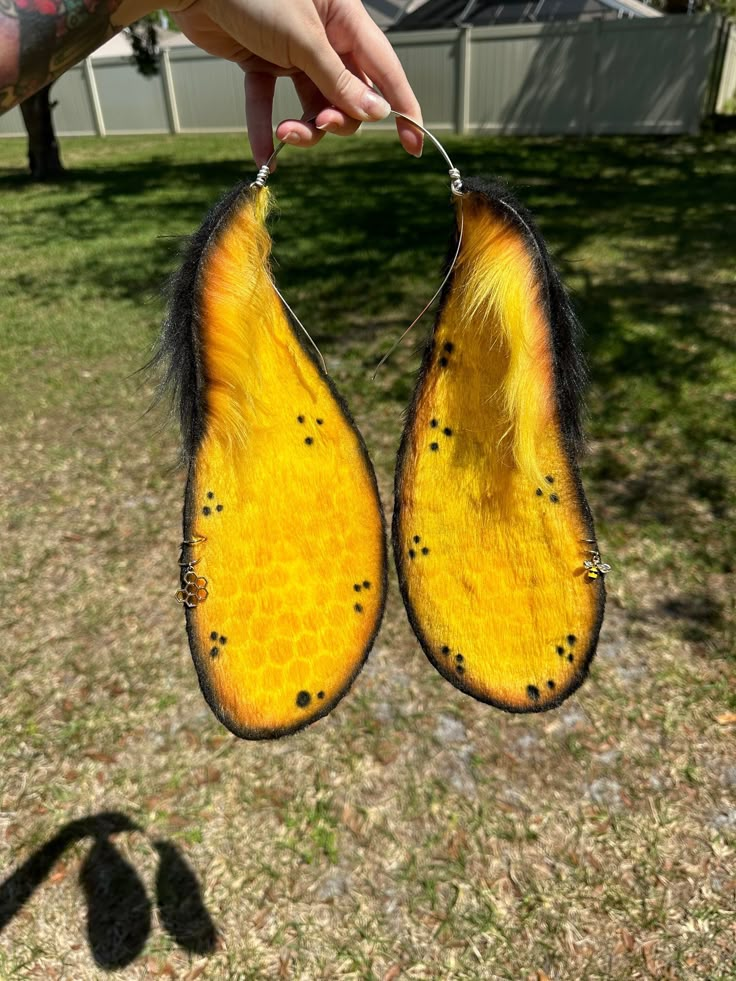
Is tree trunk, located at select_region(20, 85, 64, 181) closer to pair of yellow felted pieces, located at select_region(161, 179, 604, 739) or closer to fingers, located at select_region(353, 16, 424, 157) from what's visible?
fingers, located at select_region(353, 16, 424, 157)

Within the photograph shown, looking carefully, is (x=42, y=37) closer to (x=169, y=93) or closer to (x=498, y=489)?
(x=498, y=489)

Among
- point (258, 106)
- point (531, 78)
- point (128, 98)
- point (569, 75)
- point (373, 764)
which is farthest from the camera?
point (128, 98)

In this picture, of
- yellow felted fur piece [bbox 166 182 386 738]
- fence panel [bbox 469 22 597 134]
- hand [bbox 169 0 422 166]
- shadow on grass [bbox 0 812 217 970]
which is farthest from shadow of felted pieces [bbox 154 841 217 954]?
fence panel [bbox 469 22 597 134]

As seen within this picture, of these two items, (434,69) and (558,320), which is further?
(434,69)

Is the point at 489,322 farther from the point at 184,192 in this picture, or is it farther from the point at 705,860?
the point at 184,192

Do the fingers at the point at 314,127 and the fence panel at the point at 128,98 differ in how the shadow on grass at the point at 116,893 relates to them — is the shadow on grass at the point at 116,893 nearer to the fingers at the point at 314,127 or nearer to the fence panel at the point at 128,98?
the fingers at the point at 314,127

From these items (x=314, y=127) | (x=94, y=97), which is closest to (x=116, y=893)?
(x=314, y=127)
